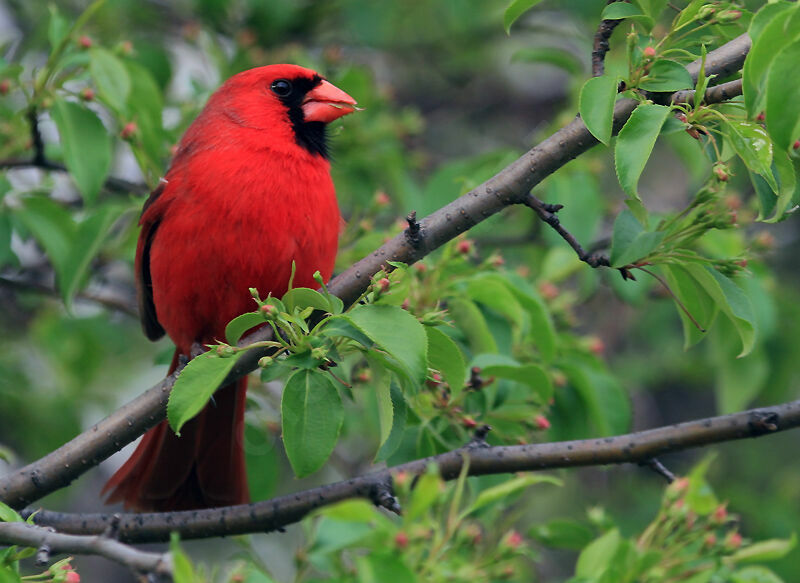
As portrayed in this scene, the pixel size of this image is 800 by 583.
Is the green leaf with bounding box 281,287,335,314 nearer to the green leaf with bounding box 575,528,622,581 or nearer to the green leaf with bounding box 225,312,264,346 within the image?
the green leaf with bounding box 225,312,264,346

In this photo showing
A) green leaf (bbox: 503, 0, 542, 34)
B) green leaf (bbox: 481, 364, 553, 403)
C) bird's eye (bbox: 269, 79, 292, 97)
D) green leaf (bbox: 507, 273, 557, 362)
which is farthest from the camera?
bird's eye (bbox: 269, 79, 292, 97)

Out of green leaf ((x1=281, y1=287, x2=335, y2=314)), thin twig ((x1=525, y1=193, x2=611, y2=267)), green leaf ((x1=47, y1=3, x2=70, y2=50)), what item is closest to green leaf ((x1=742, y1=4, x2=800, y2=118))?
thin twig ((x1=525, y1=193, x2=611, y2=267))

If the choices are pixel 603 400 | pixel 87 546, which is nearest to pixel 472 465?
pixel 603 400

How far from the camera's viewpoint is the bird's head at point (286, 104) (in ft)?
9.41

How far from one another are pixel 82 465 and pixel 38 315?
257 cm

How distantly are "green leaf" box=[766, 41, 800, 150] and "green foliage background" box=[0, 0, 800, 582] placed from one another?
2cm

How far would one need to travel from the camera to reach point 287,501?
2256mm

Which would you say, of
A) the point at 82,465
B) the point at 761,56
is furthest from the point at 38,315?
the point at 761,56

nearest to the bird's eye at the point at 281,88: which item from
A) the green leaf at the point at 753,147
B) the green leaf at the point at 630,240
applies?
the green leaf at the point at 630,240

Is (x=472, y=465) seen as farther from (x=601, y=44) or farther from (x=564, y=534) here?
(x=601, y=44)

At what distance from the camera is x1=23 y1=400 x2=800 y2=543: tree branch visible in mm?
2061

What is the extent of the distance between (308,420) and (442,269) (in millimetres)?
951

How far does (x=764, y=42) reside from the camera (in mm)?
1580

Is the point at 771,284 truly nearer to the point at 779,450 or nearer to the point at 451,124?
the point at 779,450
